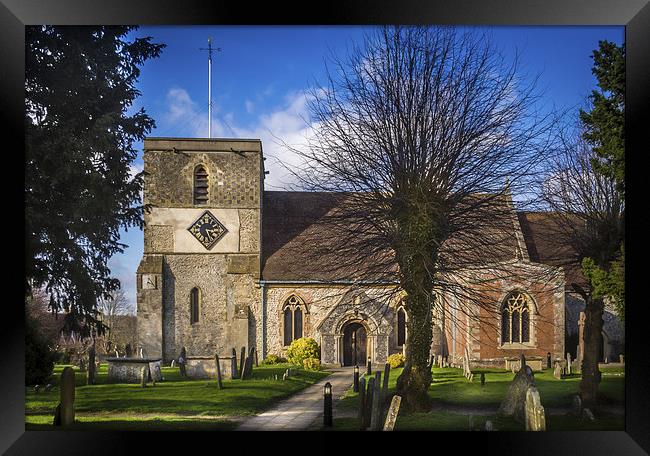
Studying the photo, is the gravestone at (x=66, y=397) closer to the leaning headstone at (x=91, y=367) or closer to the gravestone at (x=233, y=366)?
the leaning headstone at (x=91, y=367)

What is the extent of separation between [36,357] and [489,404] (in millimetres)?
6781

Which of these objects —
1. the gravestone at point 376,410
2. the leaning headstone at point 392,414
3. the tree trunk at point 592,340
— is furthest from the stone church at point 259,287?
the leaning headstone at point 392,414

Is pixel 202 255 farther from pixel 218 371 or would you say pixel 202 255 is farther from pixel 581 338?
pixel 581 338

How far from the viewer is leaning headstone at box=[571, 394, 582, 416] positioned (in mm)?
6939

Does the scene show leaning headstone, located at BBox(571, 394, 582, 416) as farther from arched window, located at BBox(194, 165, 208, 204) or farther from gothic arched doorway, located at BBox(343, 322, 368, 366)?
arched window, located at BBox(194, 165, 208, 204)

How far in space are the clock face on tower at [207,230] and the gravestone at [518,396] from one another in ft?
19.6

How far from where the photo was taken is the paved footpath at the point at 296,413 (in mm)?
6688

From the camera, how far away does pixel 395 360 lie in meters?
8.14

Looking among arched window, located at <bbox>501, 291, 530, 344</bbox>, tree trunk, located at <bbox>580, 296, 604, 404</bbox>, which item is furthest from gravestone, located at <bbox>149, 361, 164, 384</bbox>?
tree trunk, located at <bbox>580, 296, 604, 404</bbox>
